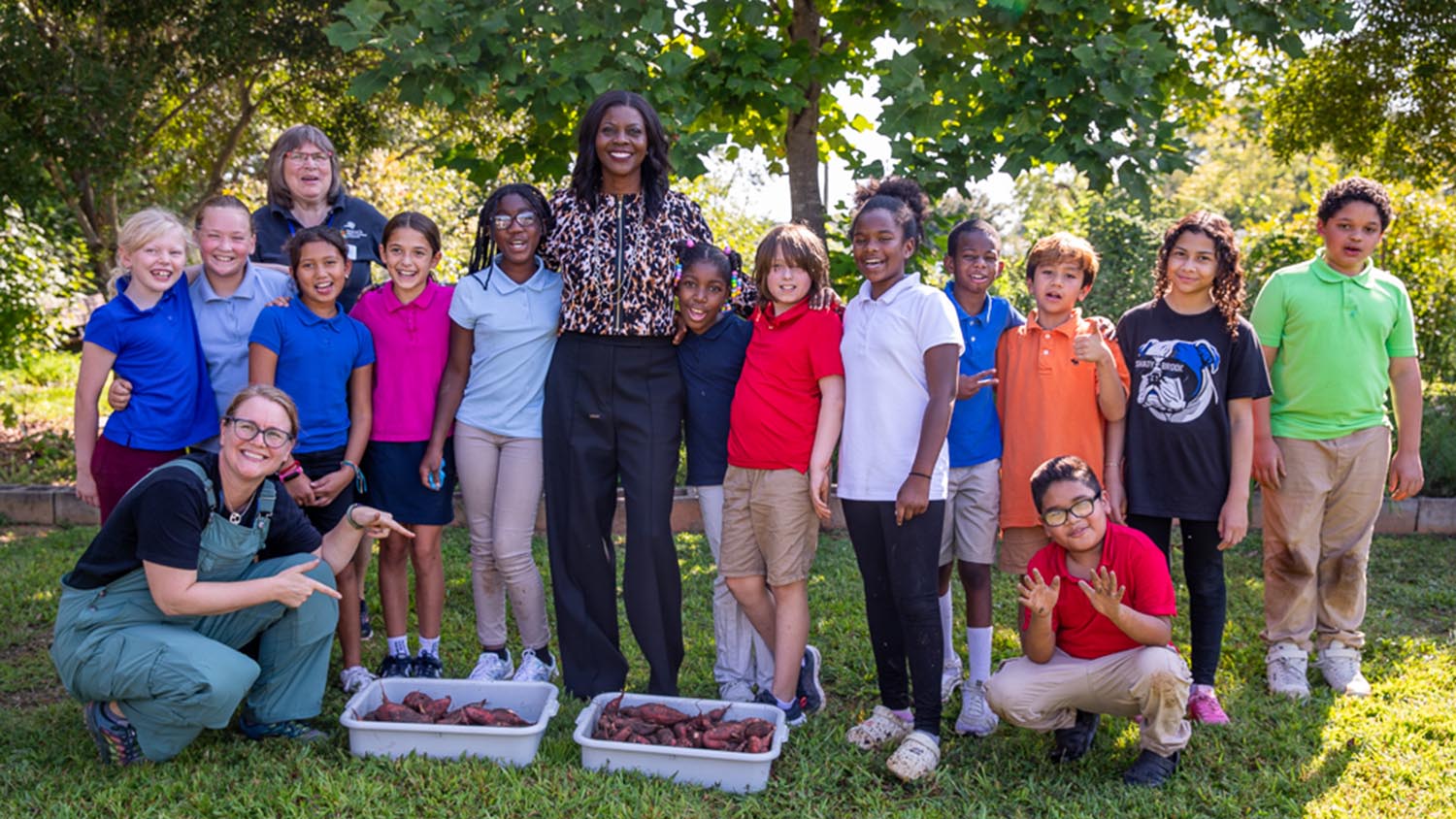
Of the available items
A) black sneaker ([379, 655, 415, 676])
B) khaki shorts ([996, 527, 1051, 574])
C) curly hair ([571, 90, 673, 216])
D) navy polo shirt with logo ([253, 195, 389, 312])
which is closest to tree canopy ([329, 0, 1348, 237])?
navy polo shirt with logo ([253, 195, 389, 312])

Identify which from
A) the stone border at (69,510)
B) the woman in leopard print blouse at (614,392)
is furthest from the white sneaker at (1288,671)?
the stone border at (69,510)

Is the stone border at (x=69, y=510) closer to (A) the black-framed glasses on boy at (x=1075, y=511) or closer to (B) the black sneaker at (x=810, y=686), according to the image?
(B) the black sneaker at (x=810, y=686)

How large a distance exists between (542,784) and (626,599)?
2.66ft

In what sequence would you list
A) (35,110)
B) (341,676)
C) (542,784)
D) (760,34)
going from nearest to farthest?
(542,784), (341,676), (760,34), (35,110)

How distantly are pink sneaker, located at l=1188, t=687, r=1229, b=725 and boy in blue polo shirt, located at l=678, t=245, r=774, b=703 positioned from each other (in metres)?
1.38

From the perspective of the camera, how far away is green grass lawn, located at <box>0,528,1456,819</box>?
3000mm

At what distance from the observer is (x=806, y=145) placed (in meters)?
6.33

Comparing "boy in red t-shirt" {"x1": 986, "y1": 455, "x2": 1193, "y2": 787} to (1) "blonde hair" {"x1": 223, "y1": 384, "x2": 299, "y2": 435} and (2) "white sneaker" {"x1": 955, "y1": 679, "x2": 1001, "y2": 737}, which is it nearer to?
(2) "white sneaker" {"x1": 955, "y1": 679, "x2": 1001, "y2": 737}

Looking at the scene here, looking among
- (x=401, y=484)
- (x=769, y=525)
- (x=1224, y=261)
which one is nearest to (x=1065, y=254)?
(x=1224, y=261)

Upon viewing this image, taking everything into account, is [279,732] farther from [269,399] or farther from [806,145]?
[806,145]

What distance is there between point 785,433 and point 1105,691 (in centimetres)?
119

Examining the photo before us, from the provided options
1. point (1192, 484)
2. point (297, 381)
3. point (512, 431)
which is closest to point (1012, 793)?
point (1192, 484)

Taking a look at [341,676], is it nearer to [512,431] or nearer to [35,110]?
[512,431]

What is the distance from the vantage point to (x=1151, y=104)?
5270mm
